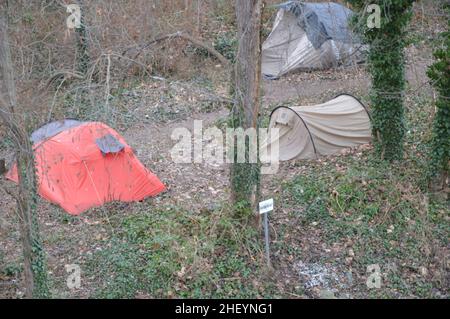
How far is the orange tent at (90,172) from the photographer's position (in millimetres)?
12086

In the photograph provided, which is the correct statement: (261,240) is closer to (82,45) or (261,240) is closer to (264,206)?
(264,206)

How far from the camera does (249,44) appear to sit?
984 cm

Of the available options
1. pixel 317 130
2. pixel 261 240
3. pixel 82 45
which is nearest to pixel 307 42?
pixel 317 130

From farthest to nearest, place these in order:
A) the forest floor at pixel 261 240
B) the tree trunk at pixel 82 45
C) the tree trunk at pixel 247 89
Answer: the tree trunk at pixel 82 45 → the forest floor at pixel 261 240 → the tree trunk at pixel 247 89

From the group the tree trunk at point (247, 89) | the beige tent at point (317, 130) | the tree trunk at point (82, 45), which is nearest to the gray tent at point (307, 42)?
the beige tent at point (317, 130)

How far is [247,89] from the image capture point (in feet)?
33.0

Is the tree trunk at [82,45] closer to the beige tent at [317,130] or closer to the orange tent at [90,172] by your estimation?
the orange tent at [90,172]

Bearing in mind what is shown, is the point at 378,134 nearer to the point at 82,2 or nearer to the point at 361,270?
the point at 361,270

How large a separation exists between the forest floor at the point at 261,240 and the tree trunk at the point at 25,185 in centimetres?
69

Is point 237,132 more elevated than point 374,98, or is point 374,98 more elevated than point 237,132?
point 374,98

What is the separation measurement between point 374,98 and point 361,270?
429 centimetres

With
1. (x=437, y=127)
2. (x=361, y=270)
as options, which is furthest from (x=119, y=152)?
(x=437, y=127)

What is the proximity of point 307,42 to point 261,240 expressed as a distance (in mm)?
10697
